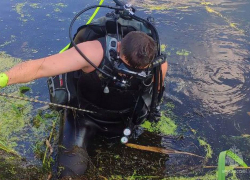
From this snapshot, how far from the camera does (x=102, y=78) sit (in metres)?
2.31

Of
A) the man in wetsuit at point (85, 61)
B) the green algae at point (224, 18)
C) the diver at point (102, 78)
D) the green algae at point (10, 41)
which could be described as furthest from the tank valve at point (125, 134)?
the green algae at point (224, 18)

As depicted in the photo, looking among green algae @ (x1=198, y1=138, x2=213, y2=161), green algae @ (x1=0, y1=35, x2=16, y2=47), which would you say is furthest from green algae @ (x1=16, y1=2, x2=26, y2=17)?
green algae @ (x1=198, y1=138, x2=213, y2=161)

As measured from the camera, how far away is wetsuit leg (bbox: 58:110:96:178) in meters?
2.49

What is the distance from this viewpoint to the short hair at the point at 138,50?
2123 mm

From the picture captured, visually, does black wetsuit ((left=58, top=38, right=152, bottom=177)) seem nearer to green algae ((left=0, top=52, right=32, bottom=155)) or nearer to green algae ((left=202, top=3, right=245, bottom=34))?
green algae ((left=0, top=52, right=32, bottom=155))

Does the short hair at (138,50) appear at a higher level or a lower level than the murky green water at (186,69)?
higher

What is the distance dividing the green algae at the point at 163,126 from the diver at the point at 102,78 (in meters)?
0.41

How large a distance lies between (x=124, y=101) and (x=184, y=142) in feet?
2.82

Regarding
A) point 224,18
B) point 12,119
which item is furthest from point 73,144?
point 224,18

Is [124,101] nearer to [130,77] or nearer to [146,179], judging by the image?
[130,77]

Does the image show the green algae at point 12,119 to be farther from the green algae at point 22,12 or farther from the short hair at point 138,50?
the green algae at point 22,12

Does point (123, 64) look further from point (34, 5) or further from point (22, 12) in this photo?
point (34, 5)

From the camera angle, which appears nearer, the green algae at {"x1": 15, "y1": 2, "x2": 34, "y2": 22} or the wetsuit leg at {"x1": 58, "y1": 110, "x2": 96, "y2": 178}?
the wetsuit leg at {"x1": 58, "y1": 110, "x2": 96, "y2": 178}

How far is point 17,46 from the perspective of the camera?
14.5 feet
